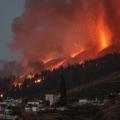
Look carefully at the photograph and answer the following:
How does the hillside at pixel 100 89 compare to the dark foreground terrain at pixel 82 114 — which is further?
the hillside at pixel 100 89

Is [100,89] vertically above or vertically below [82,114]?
above

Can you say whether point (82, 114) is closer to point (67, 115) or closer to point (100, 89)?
point (67, 115)

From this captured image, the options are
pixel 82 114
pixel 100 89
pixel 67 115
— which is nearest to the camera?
pixel 67 115

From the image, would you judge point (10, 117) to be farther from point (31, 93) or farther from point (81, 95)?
point (31, 93)

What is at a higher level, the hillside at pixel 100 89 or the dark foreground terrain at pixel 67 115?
the hillside at pixel 100 89

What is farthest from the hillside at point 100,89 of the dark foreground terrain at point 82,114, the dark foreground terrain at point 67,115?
the dark foreground terrain at point 82,114

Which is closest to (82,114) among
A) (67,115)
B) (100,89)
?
(67,115)

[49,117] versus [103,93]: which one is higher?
[103,93]

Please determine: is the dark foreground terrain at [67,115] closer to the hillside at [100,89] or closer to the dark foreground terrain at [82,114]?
the dark foreground terrain at [82,114]

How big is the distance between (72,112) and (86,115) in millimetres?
4697

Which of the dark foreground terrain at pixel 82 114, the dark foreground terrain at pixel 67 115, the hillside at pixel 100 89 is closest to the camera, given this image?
the dark foreground terrain at pixel 82 114

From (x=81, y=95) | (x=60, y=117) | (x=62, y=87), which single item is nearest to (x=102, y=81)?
(x=81, y=95)

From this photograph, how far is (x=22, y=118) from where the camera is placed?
105m

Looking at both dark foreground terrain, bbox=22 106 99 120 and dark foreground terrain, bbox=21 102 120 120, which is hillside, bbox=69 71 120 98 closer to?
dark foreground terrain, bbox=22 106 99 120
